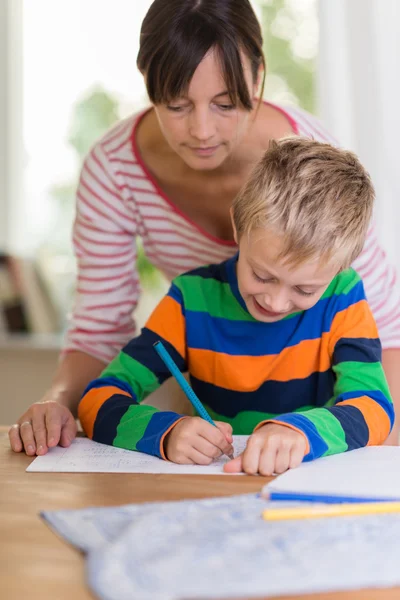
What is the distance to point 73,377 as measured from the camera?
4.70ft

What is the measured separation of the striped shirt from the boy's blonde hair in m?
0.14

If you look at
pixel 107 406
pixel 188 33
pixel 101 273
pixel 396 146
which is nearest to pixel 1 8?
pixel 396 146

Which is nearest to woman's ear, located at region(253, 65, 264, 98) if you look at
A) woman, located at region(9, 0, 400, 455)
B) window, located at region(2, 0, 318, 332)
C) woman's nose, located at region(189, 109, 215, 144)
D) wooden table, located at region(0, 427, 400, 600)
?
woman, located at region(9, 0, 400, 455)

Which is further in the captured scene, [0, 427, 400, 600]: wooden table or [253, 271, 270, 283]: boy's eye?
[253, 271, 270, 283]: boy's eye

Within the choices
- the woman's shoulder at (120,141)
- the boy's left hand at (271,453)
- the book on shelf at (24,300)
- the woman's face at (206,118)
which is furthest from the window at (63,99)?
the boy's left hand at (271,453)

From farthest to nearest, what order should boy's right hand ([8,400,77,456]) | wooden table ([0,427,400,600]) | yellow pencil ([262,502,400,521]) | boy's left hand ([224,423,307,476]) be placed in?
boy's right hand ([8,400,77,456]) → boy's left hand ([224,423,307,476]) → yellow pencil ([262,502,400,521]) → wooden table ([0,427,400,600])

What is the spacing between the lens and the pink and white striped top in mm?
1504

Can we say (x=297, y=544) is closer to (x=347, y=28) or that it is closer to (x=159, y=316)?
(x=159, y=316)

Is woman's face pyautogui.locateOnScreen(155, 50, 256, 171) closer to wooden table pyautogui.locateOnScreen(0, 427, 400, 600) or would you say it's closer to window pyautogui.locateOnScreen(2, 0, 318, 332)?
wooden table pyautogui.locateOnScreen(0, 427, 400, 600)

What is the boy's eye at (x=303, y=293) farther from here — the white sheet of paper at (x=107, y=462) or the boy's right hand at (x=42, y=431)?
the boy's right hand at (x=42, y=431)

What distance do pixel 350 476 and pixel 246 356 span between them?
1.34 feet

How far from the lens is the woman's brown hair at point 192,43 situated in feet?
3.90

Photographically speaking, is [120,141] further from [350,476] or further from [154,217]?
[350,476]

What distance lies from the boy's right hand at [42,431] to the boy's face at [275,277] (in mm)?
315
